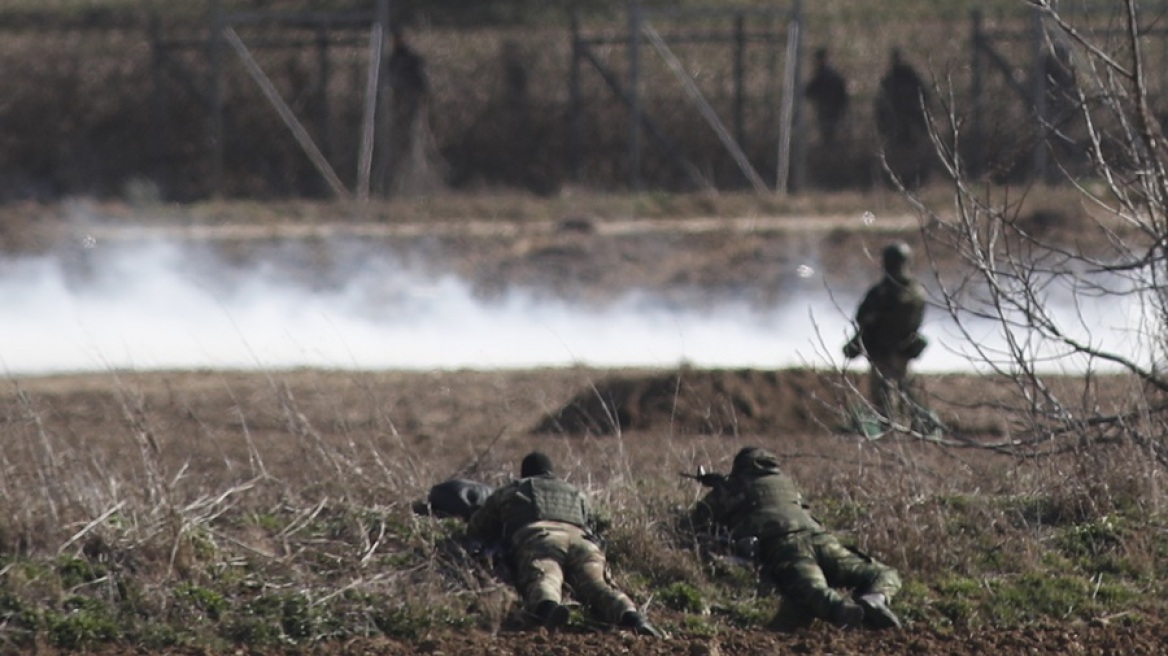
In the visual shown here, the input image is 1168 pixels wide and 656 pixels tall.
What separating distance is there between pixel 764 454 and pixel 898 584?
96 centimetres

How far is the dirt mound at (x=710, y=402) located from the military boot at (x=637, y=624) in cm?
464

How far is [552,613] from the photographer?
829cm

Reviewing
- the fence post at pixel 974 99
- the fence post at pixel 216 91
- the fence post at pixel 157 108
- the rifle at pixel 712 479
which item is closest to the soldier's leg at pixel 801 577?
the rifle at pixel 712 479

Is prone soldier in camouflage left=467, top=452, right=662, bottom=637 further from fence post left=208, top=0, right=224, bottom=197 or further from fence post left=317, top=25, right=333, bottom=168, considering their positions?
fence post left=317, top=25, right=333, bottom=168

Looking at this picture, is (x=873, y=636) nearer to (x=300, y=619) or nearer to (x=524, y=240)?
(x=300, y=619)

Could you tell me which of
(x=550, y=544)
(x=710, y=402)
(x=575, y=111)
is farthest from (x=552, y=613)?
(x=575, y=111)

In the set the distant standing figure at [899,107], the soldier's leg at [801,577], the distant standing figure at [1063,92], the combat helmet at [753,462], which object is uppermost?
the distant standing figure at [899,107]

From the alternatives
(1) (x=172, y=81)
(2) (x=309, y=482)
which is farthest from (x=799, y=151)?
(2) (x=309, y=482)

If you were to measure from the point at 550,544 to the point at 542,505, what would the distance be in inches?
9.9

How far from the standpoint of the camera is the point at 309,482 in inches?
398

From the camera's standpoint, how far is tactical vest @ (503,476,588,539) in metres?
8.82

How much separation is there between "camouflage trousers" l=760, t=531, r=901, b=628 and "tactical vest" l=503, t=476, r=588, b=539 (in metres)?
0.94

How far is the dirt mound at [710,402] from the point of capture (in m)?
13.3

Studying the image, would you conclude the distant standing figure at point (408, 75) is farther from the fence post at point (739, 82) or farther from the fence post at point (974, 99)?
the fence post at point (974, 99)
